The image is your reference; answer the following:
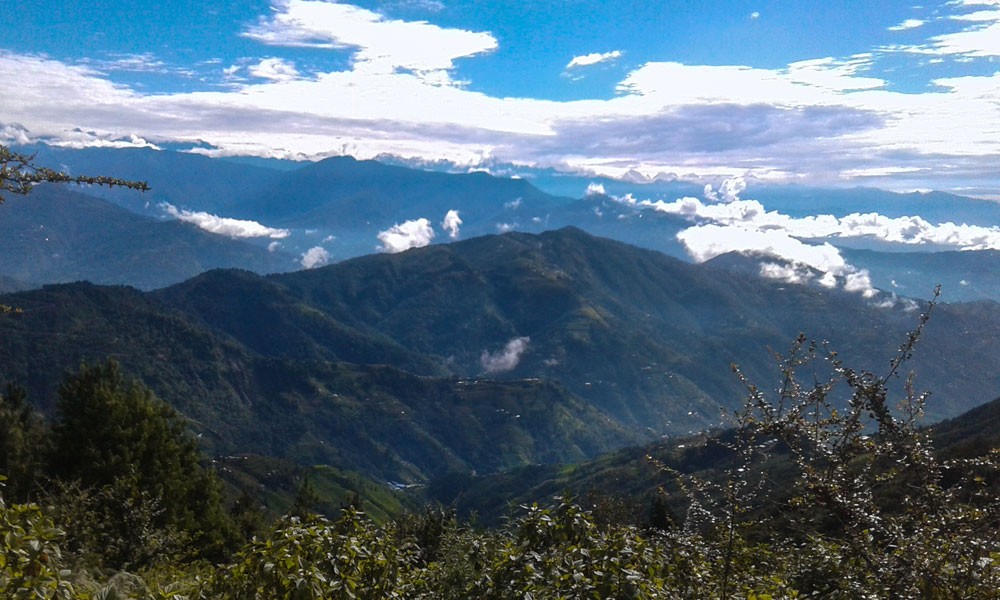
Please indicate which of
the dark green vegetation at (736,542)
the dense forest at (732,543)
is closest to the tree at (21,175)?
the dense forest at (732,543)

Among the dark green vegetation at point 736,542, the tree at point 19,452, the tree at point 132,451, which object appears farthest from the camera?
the tree at point 132,451

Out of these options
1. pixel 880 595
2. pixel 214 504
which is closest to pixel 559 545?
pixel 880 595

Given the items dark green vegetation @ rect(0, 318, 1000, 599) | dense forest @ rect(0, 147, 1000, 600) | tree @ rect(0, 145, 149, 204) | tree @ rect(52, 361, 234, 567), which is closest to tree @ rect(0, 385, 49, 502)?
tree @ rect(52, 361, 234, 567)

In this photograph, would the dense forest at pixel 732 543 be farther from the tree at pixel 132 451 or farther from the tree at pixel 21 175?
the tree at pixel 132 451

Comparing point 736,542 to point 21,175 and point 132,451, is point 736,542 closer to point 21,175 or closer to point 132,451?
point 21,175

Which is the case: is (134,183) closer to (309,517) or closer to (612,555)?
(309,517)

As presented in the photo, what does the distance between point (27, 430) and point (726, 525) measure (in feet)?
214

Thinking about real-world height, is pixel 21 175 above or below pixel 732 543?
above

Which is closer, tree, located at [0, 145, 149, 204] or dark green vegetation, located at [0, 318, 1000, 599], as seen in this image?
dark green vegetation, located at [0, 318, 1000, 599]

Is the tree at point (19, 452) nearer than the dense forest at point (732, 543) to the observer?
No

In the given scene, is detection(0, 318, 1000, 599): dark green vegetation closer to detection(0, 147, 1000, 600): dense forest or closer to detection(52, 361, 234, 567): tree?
detection(0, 147, 1000, 600): dense forest

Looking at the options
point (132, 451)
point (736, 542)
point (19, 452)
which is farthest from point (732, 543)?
point (19, 452)

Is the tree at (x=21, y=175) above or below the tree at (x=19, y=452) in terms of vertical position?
above

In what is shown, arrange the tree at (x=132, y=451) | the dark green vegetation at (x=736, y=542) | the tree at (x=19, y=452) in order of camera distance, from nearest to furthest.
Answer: the dark green vegetation at (x=736, y=542) < the tree at (x=19, y=452) < the tree at (x=132, y=451)
